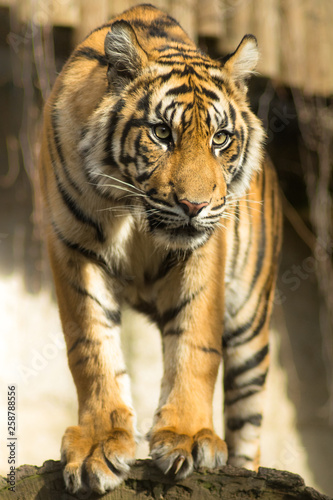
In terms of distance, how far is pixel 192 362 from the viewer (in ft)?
5.76

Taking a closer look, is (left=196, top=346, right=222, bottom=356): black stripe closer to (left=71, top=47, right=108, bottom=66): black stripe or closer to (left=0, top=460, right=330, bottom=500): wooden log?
(left=0, top=460, right=330, bottom=500): wooden log

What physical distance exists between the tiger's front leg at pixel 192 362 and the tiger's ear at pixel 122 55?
20.3 inches

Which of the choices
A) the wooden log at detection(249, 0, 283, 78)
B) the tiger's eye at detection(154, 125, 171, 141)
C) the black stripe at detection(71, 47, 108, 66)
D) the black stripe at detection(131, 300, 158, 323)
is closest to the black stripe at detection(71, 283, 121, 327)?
the black stripe at detection(131, 300, 158, 323)

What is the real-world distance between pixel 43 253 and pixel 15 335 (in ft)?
1.47

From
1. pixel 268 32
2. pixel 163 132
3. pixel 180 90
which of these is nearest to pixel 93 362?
pixel 163 132

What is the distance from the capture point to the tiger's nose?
1474mm

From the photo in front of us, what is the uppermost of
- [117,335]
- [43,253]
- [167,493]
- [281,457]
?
[43,253]

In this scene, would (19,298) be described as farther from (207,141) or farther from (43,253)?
(207,141)

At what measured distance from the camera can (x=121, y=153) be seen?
1.65 m

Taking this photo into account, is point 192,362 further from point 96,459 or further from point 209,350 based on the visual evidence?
point 96,459

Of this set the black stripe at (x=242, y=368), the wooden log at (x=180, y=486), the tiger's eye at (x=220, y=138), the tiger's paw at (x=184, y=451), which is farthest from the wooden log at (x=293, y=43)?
the wooden log at (x=180, y=486)

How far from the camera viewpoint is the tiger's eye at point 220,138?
1.60 m

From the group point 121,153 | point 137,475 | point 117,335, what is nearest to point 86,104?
point 121,153

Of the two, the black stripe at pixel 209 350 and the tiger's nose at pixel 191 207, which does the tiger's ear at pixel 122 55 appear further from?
the black stripe at pixel 209 350
